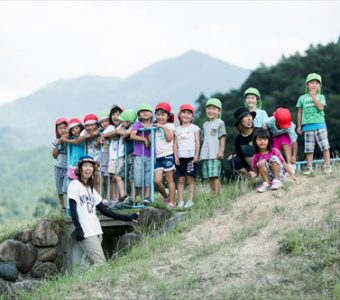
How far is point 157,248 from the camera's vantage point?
10.1 m

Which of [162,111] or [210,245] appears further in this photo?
[162,111]

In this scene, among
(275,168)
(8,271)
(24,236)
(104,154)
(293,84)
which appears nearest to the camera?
(275,168)

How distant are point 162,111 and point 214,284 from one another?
3.59 metres

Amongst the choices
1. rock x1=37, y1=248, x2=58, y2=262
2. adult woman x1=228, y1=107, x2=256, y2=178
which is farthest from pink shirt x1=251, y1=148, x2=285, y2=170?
rock x1=37, y1=248, x2=58, y2=262

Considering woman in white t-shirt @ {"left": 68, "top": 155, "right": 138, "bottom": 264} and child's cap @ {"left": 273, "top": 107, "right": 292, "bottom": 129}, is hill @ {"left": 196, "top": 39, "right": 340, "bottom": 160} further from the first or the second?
woman in white t-shirt @ {"left": 68, "top": 155, "right": 138, "bottom": 264}

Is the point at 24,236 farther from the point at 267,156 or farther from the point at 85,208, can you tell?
the point at 267,156

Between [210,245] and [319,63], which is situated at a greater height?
[319,63]

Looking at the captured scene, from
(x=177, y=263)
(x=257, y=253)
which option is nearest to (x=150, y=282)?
(x=177, y=263)

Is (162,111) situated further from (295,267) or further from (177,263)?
(295,267)

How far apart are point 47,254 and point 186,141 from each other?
276cm

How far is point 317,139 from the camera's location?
37.0ft

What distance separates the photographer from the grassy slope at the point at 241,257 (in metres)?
8.52

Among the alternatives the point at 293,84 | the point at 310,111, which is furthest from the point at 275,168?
the point at 293,84

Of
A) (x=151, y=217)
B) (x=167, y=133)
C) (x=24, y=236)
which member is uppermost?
Answer: (x=167, y=133)
